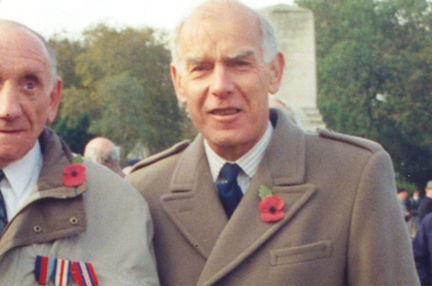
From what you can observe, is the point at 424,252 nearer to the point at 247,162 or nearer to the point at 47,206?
the point at 247,162

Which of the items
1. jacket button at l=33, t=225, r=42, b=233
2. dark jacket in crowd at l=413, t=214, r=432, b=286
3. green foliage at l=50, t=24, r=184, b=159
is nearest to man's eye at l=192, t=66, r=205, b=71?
jacket button at l=33, t=225, r=42, b=233

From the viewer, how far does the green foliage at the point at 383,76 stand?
35125 millimetres

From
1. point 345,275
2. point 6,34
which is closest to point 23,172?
point 6,34

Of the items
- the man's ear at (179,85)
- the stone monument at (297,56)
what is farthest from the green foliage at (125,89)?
the man's ear at (179,85)

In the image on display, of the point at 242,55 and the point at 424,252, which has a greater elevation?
the point at 242,55

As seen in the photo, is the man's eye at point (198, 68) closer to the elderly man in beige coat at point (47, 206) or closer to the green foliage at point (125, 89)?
the elderly man in beige coat at point (47, 206)

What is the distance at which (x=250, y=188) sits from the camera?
3115 mm

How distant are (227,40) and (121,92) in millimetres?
39971

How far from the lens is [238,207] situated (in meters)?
3.08

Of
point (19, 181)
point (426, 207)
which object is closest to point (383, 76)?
point (426, 207)

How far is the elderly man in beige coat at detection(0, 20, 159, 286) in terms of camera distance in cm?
275

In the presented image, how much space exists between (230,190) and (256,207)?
173mm

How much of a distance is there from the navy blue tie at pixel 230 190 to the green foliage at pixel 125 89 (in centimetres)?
3959

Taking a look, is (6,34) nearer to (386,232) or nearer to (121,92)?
(386,232)
